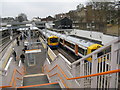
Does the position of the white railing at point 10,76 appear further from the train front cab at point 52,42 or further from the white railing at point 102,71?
the train front cab at point 52,42

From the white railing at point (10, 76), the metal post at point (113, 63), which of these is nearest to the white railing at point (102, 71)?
the metal post at point (113, 63)

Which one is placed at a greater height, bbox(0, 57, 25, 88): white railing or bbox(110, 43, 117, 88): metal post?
bbox(110, 43, 117, 88): metal post

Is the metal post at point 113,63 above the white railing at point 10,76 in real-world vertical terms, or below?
above

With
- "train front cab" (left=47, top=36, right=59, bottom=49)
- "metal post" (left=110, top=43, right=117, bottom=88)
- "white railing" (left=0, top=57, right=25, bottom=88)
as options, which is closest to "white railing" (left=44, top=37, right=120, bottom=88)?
"metal post" (left=110, top=43, right=117, bottom=88)

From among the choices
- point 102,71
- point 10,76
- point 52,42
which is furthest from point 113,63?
point 52,42

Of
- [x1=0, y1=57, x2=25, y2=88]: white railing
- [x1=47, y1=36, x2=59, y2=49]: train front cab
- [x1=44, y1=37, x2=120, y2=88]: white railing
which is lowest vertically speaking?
[x1=47, y1=36, x2=59, y2=49]: train front cab

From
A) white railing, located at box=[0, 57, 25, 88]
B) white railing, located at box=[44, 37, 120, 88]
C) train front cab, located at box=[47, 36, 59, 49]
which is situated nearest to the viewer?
white railing, located at box=[44, 37, 120, 88]

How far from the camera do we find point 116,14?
96.9 ft

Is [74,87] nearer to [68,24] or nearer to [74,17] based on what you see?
[68,24]

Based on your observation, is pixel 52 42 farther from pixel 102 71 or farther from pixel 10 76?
pixel 102 71

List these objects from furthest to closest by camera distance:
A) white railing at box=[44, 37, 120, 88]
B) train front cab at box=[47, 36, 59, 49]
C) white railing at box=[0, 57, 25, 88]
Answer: train front cab at box=[47, 36, 59, 49], white railing at box=[0, 57, 25, 88], white railing at box=[44, 37, 120, 88]

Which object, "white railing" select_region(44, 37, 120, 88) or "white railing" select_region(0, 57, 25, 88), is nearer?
"white railing" select_region(44, 37, 120, 88)

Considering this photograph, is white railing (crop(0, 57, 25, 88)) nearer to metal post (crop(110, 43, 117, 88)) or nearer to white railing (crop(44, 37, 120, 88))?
white railing (crop(44, 37, 120, 88))

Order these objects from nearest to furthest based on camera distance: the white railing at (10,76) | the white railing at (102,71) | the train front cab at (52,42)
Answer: the white railing at (102,71), the white railing at (10,76), the train front cab at (52,42)
